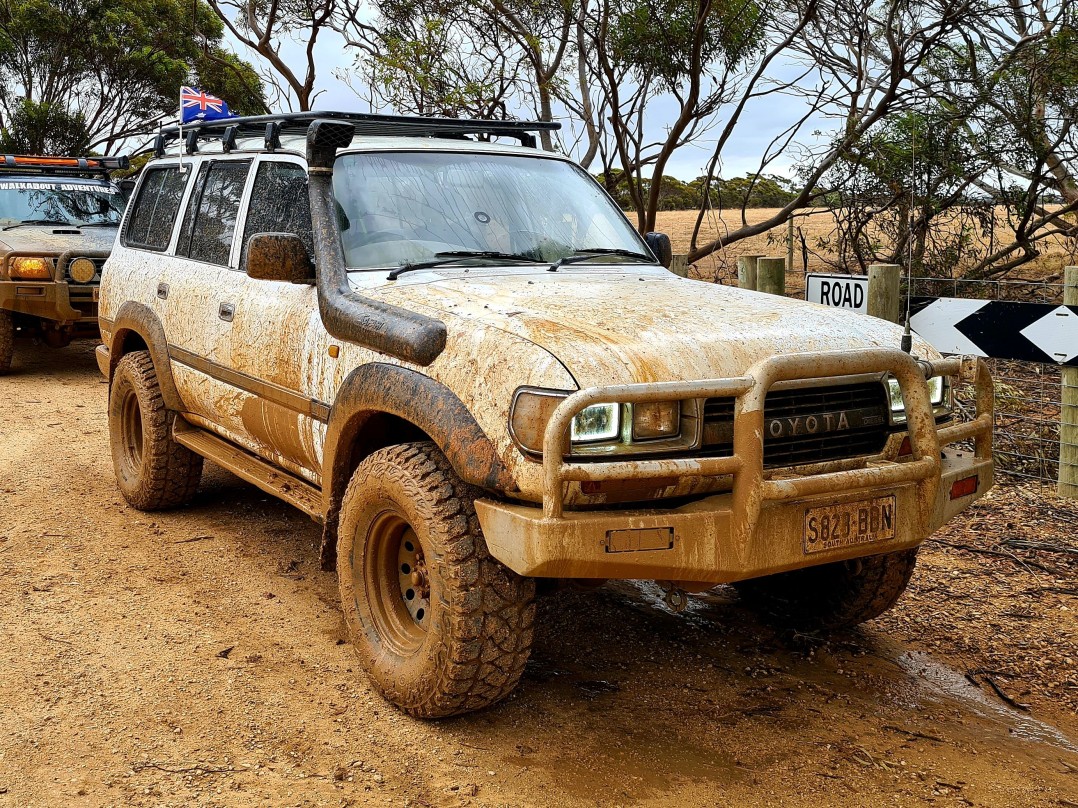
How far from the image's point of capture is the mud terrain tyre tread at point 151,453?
19.2 ft

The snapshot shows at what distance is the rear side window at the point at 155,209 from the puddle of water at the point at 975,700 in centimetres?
Answer: 421

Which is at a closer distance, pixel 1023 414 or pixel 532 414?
pixel 532 414

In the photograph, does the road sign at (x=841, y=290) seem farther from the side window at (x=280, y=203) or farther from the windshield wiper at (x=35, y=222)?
the windshield wiper at (x=35, y=222)

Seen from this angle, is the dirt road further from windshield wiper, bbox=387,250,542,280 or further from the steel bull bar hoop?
windshield wiper, bbox=387,250,542,280

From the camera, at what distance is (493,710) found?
152 inches

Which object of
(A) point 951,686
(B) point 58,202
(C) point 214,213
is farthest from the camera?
(B) point 58,202

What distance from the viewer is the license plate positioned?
3.35 metres

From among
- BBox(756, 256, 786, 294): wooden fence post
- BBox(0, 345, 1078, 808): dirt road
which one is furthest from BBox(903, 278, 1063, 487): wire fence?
BBox(0, 345, 1078, 808): dirt road

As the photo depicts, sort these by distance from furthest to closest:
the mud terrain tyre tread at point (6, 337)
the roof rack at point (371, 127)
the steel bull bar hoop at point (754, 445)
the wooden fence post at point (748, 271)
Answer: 1. the mud terrain tyre tread at point (6, 337)
2. the wooden fence post at point (748, 271)
3. the roof rack at point (371, 127)
4. the steel bull bar hoop at point (754, 445)

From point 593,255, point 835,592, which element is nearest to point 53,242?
point 593,255

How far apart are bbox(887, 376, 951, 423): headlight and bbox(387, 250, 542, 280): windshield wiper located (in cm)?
152

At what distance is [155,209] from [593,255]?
113 inches

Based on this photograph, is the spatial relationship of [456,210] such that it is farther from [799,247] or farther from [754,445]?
[799,247]

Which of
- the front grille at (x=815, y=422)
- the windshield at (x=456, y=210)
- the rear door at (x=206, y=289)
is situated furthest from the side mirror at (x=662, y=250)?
the rear door at (x=206, y=289)
